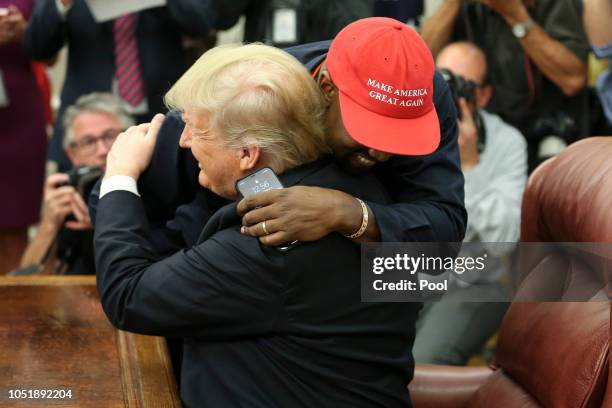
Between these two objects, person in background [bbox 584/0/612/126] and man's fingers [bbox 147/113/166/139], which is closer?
man's fingers [bbox 147/113/166/139]

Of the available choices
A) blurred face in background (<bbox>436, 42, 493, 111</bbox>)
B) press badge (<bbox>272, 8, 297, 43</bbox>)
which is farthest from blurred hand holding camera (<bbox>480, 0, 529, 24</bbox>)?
press badge (<bbox>272, 8, 297, 43</bbox>)

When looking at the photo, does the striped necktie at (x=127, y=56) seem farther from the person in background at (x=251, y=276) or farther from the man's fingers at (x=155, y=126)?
the person in background at (x=251, y=276)

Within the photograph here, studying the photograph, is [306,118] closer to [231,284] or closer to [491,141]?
[231,284]

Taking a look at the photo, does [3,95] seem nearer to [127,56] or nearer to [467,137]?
[127,56]

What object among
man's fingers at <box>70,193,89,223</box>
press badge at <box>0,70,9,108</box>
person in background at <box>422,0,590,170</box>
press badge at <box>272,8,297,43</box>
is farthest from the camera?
press badge at <box>0,70,9,108</box>

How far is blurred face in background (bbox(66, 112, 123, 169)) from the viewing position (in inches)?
127

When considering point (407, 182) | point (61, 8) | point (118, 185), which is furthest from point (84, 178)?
point (407, 182)

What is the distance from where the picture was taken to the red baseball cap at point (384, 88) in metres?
1.58

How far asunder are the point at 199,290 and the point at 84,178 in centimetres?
145

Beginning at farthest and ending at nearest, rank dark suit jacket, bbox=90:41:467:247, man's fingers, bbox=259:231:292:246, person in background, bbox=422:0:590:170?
1. person in background, bbox=422:0:590:170
2. dark suit jacket, bbox=90:41:467:247
3. man's fingers, bbox=259:231:292:246

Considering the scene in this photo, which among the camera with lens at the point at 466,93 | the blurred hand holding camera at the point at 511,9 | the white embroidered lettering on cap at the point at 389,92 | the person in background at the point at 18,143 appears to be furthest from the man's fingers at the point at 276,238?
the person in background at the point at 18,143

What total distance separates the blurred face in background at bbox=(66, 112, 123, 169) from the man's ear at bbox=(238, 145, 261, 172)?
64.5 inches

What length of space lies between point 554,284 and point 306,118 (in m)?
0.67

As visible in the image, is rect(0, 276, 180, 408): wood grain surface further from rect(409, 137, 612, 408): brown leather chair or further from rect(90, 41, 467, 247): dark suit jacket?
rect(409, 137, 612, 408): brown leather chair
